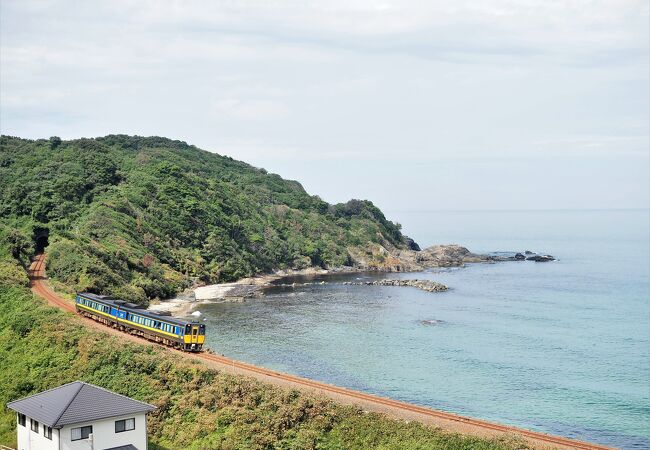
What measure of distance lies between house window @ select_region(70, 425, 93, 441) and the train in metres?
18.1

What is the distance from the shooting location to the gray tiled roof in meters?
26.0

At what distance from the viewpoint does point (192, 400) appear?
33969 mm

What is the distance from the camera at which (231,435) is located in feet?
101

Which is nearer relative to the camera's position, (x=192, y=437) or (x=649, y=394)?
(x=192, y=437)

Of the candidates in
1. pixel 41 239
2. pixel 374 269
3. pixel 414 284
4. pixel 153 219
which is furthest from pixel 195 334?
pixel 374 269

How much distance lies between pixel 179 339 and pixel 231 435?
15.3 meters

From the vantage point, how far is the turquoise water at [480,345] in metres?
44.0

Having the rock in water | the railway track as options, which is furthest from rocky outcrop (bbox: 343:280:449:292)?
the railway track

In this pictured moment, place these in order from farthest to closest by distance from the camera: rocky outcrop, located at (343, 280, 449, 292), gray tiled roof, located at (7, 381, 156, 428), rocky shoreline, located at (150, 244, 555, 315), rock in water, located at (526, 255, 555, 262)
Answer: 1. rock in water, located at (526, 255, 555, 262)
2. rocky outcrop, located at (343, 280, 449, 292)
3. rocky shoreline, located at (150, 244, 555, 315)
4. gray tiled roof, located at (7, 381, 156, 428)

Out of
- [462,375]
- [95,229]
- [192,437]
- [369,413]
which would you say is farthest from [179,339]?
[95,229]

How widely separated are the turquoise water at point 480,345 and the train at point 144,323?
8899 mm

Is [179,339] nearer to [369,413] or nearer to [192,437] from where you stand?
[192,437]

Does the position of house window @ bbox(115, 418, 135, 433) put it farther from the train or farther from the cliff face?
the cliff face

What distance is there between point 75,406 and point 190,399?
8.37 m
